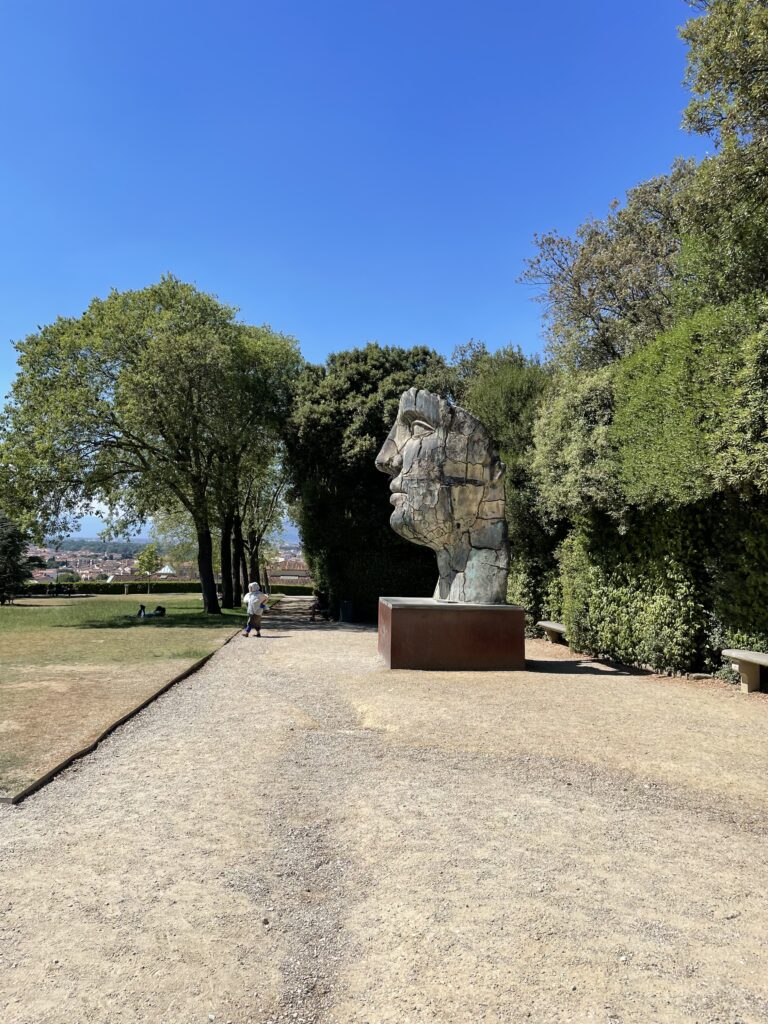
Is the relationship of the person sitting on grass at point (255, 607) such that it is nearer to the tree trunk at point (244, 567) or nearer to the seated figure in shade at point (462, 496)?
the seated figure in shade at point (462, 496)

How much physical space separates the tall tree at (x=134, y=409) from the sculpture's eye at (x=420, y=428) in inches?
418

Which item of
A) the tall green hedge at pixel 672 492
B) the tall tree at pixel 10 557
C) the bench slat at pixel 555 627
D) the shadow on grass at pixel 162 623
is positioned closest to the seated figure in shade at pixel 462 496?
the tall green hedge at pixel 672 492

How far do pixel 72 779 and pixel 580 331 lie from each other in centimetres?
1759

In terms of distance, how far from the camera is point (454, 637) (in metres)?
11.0

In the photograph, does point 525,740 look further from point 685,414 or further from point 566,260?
point 566,260

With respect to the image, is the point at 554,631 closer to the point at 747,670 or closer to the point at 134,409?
the point at 747,670

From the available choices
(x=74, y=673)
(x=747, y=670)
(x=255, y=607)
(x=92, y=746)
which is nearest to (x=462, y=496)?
(x=747, y=670)

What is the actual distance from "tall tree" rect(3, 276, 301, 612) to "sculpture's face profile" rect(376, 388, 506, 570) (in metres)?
11.1

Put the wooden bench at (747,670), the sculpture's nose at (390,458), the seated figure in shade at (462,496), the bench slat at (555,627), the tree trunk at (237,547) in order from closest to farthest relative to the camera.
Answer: the wooden bench at (747,670)
the seated figure in shade at (462,496)
the sculpture's nose at (390,458)
the bench slat at (555,627)
the tree trunk at (237,547)

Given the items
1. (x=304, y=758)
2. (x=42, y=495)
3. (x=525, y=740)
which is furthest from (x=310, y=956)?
(x=42, y=495)

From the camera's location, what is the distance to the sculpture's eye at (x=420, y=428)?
38.9 feet

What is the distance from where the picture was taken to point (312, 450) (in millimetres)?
22938

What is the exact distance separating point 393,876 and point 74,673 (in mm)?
8255

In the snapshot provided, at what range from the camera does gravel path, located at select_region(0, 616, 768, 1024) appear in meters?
2.86
